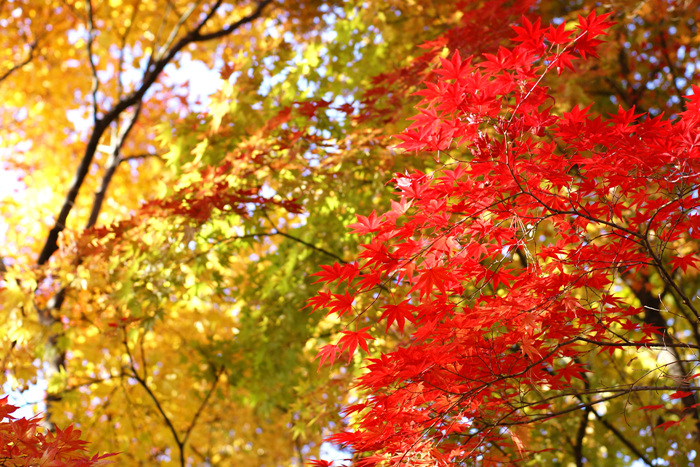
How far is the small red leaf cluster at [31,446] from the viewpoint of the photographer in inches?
69.2

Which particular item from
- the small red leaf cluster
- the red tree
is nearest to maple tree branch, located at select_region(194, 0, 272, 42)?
the red tree

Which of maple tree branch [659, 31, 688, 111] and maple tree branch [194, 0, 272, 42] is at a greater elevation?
maple tree branch [194, 0, 272, 42]

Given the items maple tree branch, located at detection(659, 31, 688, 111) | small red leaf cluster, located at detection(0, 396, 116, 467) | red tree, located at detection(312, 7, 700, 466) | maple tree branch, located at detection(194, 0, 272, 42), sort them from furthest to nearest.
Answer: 1. maple tree branch, located at detection(194, 0, 272, 42)
2. maple tree branch, located at detection(659, 31, 688, 111)
3. red tree, located at detection(312, 7, 700, 466)
4. small red leaf cluster, located at detection(0, 396, 116, 467)

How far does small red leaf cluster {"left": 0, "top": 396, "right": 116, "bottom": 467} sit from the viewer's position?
1757 mm

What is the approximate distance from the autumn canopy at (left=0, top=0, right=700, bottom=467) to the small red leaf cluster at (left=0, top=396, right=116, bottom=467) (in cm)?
1

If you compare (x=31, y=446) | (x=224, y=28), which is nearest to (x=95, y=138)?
(x=224, y=28)

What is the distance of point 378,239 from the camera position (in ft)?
6.72

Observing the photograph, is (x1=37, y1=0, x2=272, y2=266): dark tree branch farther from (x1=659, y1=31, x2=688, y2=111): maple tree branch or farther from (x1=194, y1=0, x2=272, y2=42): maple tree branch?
(x1=659, y1=31, x2=688, y2=111): maple tree branch

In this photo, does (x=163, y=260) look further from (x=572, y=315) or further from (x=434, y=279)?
(x=572, y=315)

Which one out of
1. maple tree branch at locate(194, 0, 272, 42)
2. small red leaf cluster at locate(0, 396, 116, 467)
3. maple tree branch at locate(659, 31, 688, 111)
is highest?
maple tree branch at locate(194, 0, 272, 42)

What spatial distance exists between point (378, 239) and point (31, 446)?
1.44 m

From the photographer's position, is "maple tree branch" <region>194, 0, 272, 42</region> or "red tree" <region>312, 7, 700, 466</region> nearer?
"red tree" <region>312, 7, 700, 466</region>

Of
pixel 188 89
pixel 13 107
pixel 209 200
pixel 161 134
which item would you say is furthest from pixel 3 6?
pixel 209 200

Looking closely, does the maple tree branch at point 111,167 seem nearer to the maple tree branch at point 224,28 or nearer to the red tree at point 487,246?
the maple tree branch at point 224,28
